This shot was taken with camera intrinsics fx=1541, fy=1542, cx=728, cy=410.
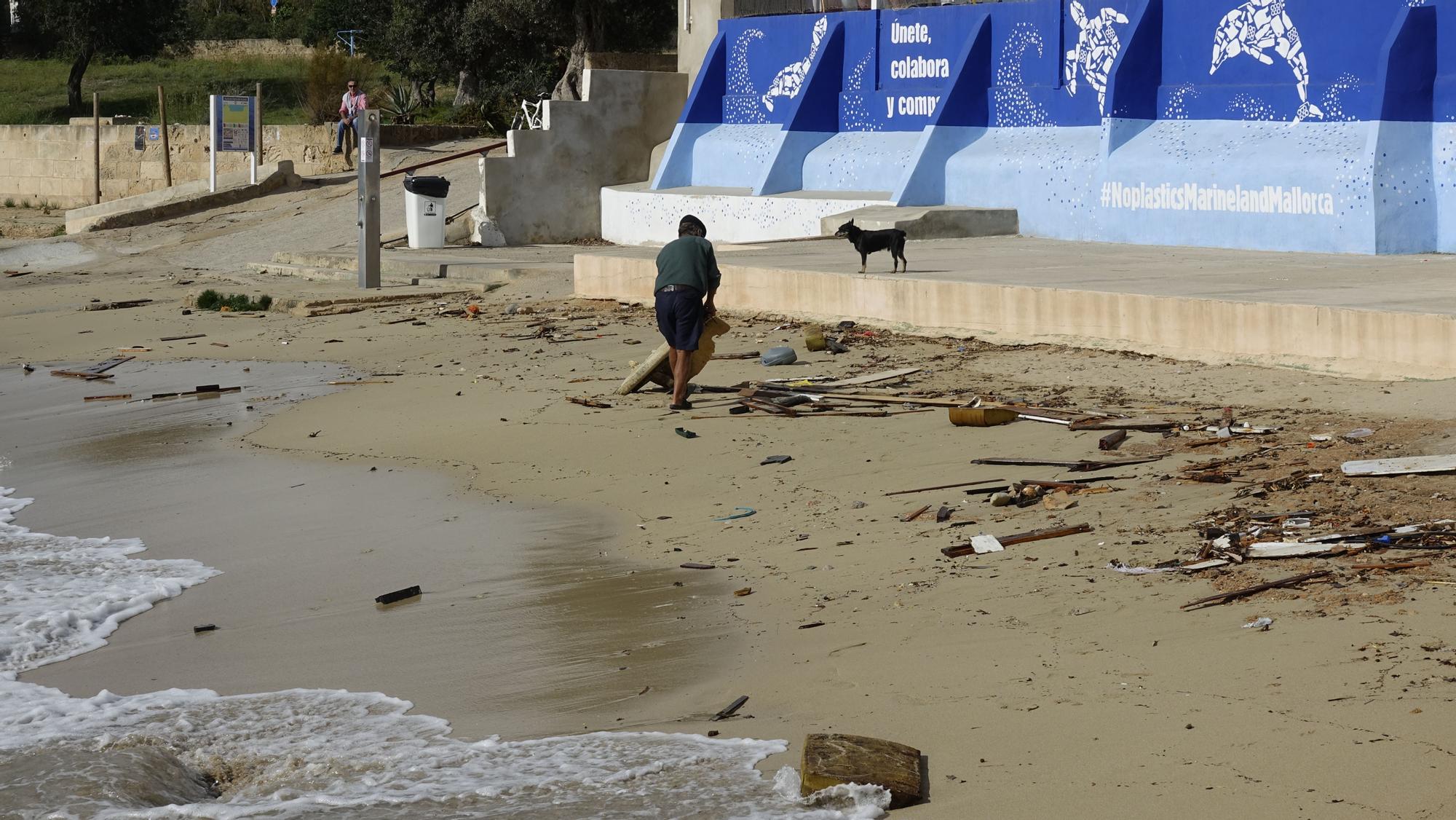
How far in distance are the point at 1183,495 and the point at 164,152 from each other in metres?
30.9

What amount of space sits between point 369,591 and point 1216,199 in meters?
12.9

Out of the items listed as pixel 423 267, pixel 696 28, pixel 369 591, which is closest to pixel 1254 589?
pixel 369 591

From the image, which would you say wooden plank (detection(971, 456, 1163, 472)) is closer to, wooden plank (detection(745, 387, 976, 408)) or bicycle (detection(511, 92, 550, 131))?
wooden plank (detection(745, 387, 976, 408))

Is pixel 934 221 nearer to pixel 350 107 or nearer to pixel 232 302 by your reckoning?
pixel 232 302

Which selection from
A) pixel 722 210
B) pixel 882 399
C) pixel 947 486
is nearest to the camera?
pixel 947 486

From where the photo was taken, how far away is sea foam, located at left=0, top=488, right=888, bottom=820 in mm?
4703

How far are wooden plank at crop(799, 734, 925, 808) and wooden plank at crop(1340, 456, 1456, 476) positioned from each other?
371cm

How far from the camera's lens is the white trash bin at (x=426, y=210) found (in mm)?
24109

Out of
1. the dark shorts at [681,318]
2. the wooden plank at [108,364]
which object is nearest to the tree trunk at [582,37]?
the wooden plank at [108,364]

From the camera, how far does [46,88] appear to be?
50719mm

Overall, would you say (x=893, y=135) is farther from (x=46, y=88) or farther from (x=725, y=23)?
(x=46, y=88)

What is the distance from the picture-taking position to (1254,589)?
5801 millimetres

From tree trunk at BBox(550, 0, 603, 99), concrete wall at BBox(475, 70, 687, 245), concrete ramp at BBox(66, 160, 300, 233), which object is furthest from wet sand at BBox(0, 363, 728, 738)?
Answer: tree trunk at BBox(550, 0, 603, 99)

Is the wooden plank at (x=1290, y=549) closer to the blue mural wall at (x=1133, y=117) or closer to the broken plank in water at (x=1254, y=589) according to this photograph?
the broken plank in water at (x=1254, y=589)
